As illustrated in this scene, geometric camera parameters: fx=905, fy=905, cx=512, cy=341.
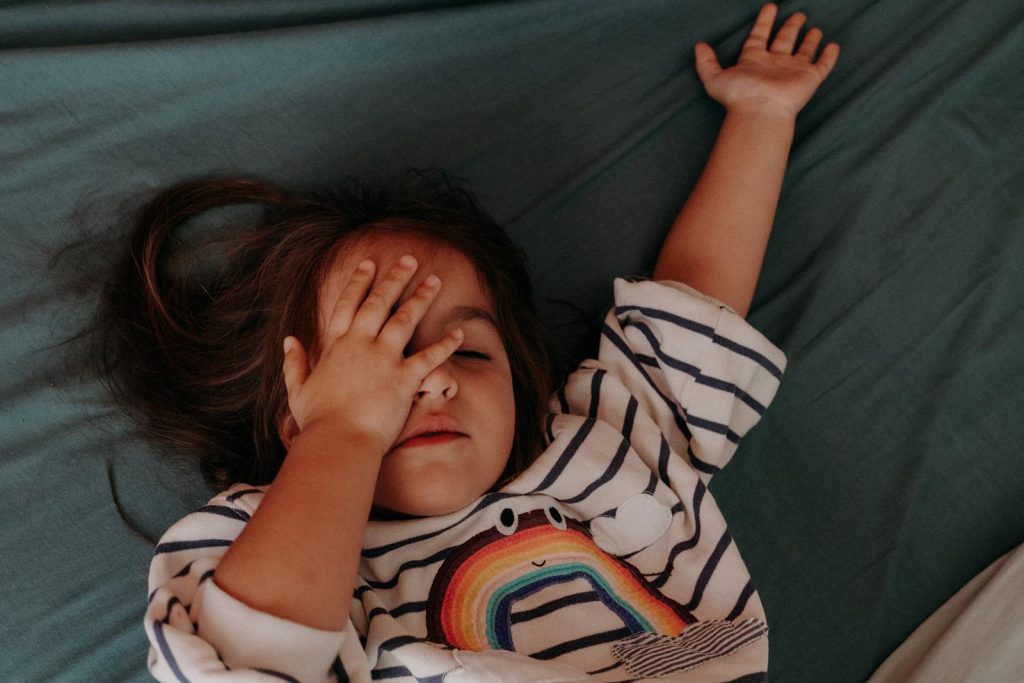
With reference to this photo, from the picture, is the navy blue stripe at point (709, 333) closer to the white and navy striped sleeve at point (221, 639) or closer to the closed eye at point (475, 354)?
the closed eye at point (475, 354)

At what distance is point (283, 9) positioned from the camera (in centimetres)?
114

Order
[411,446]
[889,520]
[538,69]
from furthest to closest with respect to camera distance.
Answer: [538,69] → [889,520] → [411,446]

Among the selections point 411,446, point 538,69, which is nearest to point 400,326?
point 411,446

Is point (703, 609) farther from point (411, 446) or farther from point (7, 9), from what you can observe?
point (7, 9)

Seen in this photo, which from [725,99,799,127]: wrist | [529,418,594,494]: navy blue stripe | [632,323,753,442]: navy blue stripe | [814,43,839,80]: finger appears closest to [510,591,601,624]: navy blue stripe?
[529,418,594,494]: navy blue stripe

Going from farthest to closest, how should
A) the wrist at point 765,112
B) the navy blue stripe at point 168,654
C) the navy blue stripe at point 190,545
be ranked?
the wrist at point 765,112, the navy blue stripe at point 190,545, the navy blue stripe at point 168,654

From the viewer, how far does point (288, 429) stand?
3.02ft

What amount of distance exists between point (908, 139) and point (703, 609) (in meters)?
0.68

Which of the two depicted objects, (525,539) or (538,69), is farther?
(538,69)

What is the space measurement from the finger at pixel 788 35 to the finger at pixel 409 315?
646 millimetres

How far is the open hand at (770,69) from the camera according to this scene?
3.79ft

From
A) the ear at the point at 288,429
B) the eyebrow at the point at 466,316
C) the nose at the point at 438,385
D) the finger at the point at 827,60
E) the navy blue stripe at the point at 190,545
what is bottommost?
the navy blue stripe at the point at 190,545

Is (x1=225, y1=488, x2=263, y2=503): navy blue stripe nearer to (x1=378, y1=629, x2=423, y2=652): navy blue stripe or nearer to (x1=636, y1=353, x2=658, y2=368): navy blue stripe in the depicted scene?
(x1=378, y1=629, x2=423, y2=652): navy blue stripe

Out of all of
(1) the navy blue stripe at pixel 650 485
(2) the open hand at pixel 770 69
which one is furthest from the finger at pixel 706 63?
(1) the navy blue stripe at pixel 650 485
